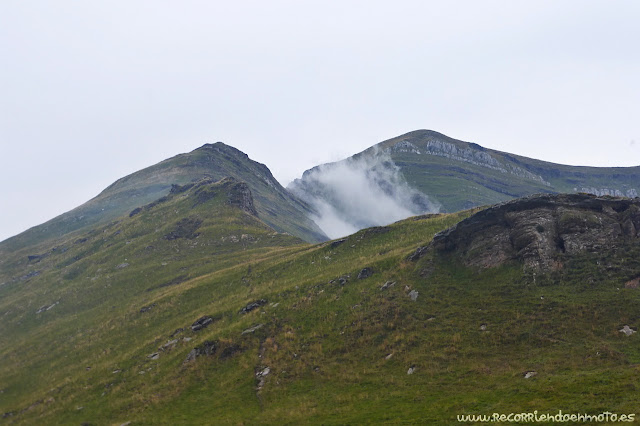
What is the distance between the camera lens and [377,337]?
45156 mm

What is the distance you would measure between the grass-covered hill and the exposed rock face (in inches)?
7.7

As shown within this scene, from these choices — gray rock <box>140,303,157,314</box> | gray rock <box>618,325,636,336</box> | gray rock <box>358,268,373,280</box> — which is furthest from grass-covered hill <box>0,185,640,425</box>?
gray rock <box>140,303,157,314</box>

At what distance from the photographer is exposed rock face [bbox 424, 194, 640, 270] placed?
4647cm

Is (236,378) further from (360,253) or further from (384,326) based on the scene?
(360,253)

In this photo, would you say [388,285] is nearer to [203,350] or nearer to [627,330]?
[203,350]

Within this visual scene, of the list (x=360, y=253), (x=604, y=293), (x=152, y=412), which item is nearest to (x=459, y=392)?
(x=604, y=293)

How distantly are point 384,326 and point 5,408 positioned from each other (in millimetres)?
52281

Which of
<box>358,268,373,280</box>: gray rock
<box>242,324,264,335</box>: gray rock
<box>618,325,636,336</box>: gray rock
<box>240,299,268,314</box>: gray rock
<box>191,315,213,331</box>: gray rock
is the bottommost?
<box>618,325,636,336</box>: gray rock

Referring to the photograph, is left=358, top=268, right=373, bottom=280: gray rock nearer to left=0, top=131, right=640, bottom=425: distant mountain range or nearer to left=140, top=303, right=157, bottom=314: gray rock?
left=0, top=131, right=640, bottom=425: distant mountain range

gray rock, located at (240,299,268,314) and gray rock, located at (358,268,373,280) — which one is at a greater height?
gray rock, located at (358,268,373,280)

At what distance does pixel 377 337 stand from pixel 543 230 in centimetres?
2542

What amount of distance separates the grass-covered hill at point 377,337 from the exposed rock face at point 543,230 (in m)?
0.20

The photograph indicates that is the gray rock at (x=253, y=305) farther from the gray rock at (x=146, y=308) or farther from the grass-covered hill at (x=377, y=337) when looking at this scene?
the gray rock at (x=146, y=308)

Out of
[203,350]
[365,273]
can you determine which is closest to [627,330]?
[365,273]
